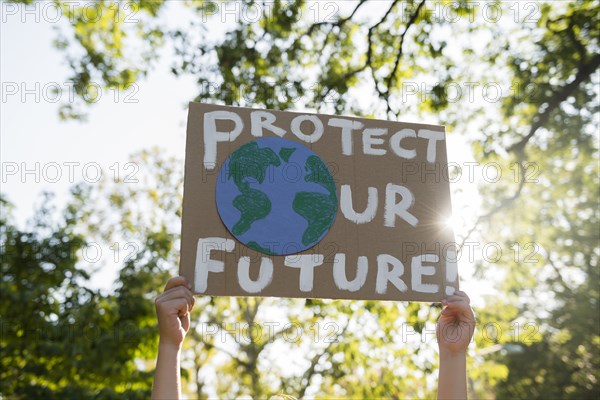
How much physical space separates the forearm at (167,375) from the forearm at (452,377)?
104 centimetres

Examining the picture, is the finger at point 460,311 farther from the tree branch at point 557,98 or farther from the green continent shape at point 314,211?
the tree branch at point 557,98

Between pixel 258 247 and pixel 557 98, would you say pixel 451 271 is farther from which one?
pixel 557 98

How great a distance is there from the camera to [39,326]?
8.83m

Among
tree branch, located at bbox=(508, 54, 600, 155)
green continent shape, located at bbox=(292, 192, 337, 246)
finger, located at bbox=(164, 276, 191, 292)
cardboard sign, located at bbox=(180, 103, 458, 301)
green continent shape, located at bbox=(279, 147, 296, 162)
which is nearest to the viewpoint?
finger, located at bbox=(164, 276, 191, 292)

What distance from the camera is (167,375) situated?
2174mm

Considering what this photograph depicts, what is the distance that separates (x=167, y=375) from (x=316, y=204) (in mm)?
1044

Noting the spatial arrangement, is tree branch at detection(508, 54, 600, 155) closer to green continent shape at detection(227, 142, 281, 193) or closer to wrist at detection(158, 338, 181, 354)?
green continent shape at detection(227, 142, 281, 193)

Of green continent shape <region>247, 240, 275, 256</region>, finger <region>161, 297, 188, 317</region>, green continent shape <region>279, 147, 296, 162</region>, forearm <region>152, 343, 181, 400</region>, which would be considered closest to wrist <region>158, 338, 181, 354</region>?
forearm <region>152, 343, 181, 400</region>

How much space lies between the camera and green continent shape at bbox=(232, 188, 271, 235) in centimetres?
266

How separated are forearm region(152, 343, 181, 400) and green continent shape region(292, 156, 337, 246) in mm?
784

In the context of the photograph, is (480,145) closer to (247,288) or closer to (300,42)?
(300,42)

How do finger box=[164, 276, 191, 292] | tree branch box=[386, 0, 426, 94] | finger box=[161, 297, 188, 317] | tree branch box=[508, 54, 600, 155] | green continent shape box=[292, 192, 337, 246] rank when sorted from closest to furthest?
finger box=[161, 297, 188, 317], finger box=[164, 276, 191, 292], green continent shape box=[292, 192, 337, 246], tree branch box=[386, 0, 426, 94], tree branch box=[508, 54, 600, 155]

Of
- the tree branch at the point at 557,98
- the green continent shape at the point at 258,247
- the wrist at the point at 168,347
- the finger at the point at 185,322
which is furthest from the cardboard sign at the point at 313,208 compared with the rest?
the tree branch at the point at 557,98

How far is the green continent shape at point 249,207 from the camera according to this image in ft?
8.74
